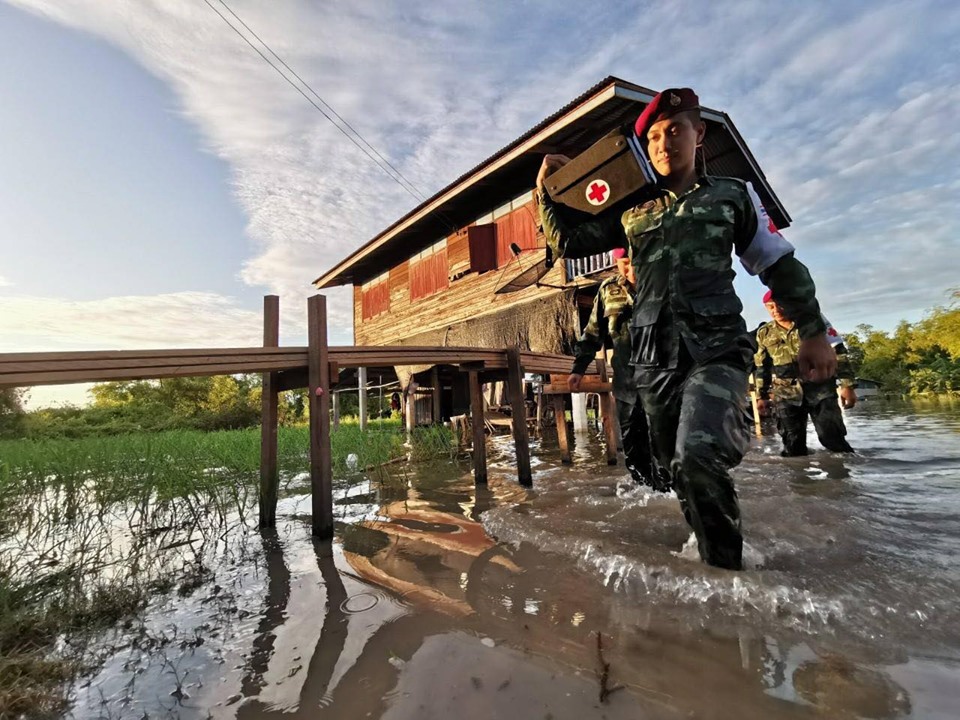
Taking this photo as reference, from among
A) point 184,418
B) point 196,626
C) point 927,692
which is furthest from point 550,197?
point 184,418

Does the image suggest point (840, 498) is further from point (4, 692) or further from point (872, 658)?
point (4, 692)

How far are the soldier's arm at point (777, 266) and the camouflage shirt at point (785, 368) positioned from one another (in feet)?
13.7

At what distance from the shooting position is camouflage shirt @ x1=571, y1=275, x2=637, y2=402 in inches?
140

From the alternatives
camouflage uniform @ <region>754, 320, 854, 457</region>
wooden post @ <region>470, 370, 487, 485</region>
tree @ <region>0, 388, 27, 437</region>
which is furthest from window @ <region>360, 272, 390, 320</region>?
camouflage uniform @ <region>754, 320, 854, 457</region>

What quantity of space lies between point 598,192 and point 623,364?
64.4 inches

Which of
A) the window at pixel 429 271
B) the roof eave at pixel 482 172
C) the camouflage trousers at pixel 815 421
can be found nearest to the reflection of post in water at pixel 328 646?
the camouflage trousers at pixel 815 421

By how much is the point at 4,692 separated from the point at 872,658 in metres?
2.38

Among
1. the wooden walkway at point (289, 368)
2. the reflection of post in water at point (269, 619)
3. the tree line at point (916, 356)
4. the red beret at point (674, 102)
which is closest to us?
the reflection of post in water at point (269, 619)

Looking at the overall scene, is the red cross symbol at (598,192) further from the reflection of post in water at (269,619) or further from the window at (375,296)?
the window at (375,296)

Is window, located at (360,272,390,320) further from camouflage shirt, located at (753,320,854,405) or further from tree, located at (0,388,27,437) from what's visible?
camouflage shirt, located at (753,320,854,405)

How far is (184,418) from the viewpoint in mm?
17422

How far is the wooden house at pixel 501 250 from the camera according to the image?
887cm

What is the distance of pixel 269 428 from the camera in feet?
12.2

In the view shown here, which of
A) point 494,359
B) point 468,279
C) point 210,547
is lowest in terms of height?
point 210,547
